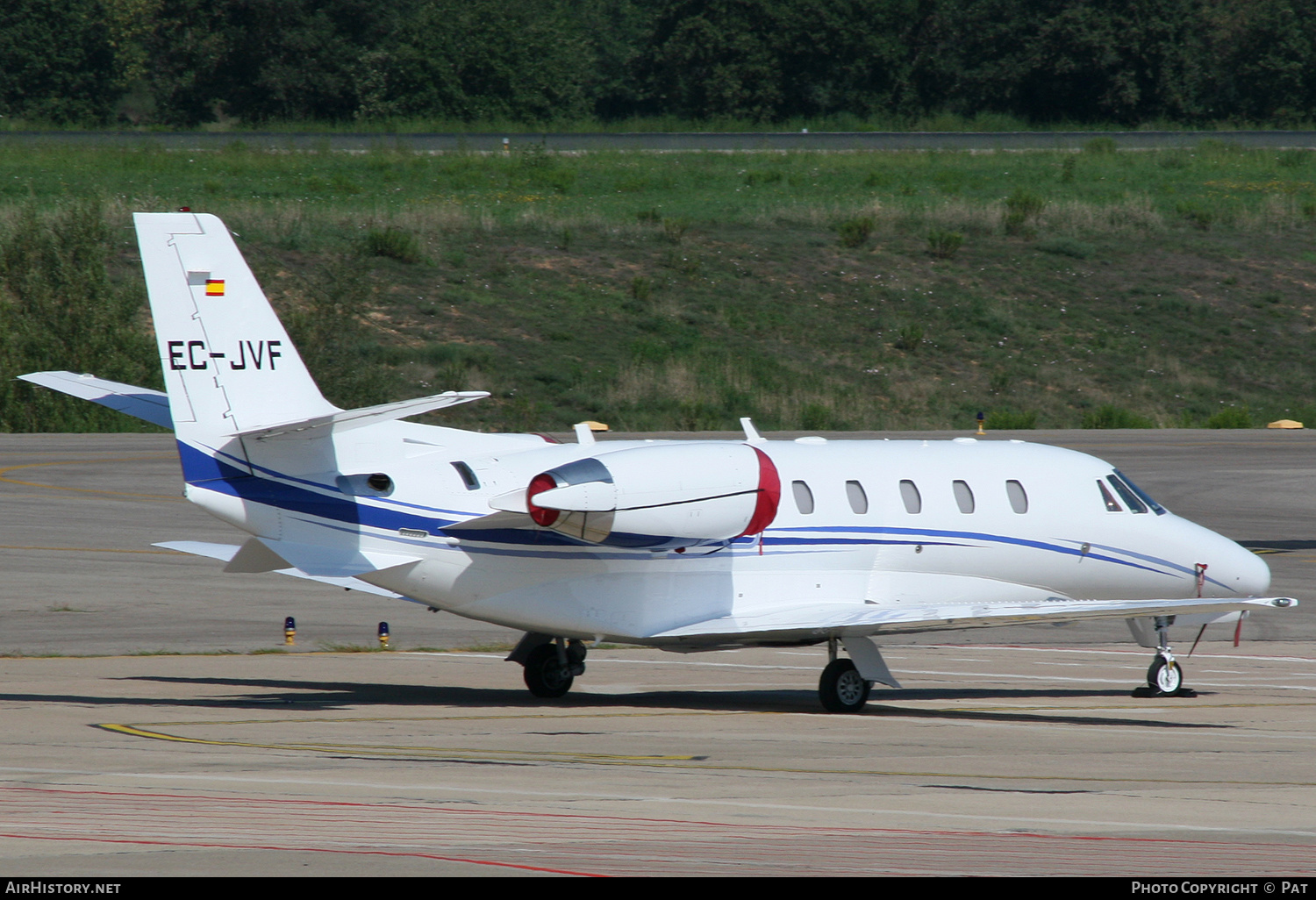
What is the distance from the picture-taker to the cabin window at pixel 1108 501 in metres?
19.7

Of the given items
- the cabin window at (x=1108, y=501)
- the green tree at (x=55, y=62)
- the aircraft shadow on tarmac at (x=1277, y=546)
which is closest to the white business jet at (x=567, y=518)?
the cabin window at (x=1108, y=501)

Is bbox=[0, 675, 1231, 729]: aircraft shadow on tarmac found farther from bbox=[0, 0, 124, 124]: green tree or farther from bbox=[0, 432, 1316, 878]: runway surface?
bbox=[0, 0, 124, 124]: green tree

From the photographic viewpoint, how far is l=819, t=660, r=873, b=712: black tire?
17.5 metres

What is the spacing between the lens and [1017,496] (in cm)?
1917

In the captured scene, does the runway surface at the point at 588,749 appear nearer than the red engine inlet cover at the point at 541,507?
Yes

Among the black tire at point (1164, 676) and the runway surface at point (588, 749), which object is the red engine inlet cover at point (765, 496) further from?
the black tire at point (1164, 676)

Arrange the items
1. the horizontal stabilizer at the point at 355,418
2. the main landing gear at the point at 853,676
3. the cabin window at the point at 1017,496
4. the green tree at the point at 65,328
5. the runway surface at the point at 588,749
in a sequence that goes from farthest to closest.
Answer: the green tree at the point at 65,328, the cabin window at the point at 1017,496, the main landing gear at the point at 853,676, the horizontal stabilizer at the point at 355,418, the runway surface at the point at 588,749

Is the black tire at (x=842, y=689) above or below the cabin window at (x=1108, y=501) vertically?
below

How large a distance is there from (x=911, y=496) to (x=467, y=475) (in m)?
5.13

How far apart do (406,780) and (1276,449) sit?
3827 cm

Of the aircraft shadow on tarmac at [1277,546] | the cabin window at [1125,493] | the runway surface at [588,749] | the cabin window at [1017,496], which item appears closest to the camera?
the runway surface at [588,749]

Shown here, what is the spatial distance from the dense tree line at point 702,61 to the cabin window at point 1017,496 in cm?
7336

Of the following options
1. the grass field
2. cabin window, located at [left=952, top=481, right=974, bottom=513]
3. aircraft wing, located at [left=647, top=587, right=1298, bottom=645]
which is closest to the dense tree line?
the grass field

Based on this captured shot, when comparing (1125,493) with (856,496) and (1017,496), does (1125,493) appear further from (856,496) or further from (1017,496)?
(856,496)
